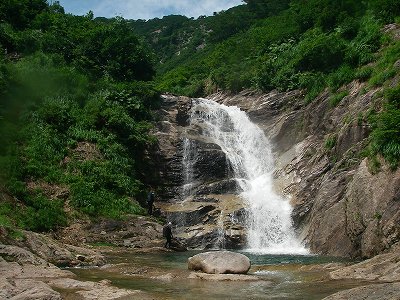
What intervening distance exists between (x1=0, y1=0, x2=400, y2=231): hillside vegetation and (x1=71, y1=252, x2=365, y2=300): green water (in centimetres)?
687

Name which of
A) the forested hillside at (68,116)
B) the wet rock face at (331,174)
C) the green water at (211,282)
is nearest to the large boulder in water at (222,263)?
the green water at (211,282)

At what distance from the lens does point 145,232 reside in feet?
75.5

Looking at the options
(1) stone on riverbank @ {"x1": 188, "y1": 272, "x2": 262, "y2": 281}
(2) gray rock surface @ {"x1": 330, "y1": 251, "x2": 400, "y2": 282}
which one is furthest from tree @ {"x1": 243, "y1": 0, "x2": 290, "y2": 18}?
(1) stone on riverbank @ {"x1": 188, "y1": 272, "x2": 262, "y2": 281}

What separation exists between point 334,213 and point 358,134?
5.20 meters

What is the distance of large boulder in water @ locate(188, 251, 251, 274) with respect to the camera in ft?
43.7

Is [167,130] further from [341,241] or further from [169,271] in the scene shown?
[169,271]

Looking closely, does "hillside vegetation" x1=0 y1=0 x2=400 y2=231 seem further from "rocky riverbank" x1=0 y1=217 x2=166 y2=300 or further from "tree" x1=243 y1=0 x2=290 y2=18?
"tree" x1=243 y1=0 x2=290 y2=18

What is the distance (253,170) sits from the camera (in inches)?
1246

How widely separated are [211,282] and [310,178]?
15.8 meters

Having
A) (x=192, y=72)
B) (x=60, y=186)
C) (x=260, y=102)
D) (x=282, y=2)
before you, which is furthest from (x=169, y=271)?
(x=282, y=2)

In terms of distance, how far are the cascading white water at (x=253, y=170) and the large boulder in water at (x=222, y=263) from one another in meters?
9.15

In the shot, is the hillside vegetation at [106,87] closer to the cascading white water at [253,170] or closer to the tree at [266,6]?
the cascading white water at [253,170]

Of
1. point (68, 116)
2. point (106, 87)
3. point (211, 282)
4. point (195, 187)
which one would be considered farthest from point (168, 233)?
point (106, 87)

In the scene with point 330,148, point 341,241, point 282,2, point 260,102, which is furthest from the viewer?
point 282,2
